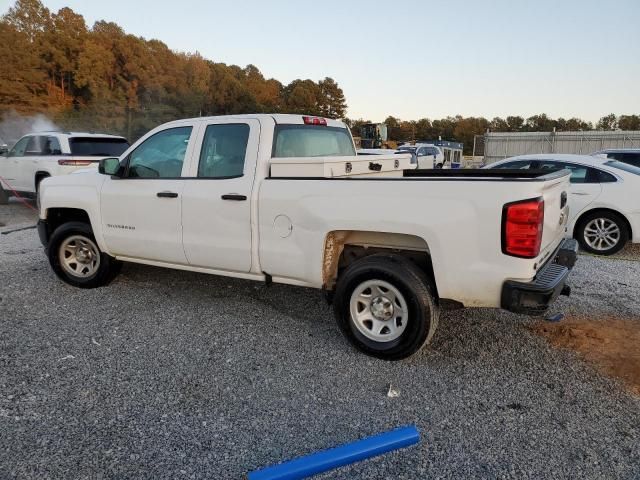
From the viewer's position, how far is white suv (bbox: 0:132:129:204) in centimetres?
1070

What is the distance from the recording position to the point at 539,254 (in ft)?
11.1

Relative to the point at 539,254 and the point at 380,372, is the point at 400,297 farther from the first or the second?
the point at 539,254

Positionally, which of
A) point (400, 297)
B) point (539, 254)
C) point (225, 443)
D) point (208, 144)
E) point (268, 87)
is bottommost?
point (225, 443)

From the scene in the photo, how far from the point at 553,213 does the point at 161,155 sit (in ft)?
12.1

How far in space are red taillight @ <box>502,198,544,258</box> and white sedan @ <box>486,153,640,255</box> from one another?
201 inches

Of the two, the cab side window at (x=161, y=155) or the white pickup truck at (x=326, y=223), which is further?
the cab side window at (x=161, y=155)

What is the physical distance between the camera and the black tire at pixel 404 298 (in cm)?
363

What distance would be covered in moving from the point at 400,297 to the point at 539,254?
103 centimetres

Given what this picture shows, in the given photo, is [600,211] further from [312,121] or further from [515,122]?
[515,122]

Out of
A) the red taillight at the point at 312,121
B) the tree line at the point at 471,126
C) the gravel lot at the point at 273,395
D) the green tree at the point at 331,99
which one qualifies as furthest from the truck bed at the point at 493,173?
the green tree at the point at 331,99

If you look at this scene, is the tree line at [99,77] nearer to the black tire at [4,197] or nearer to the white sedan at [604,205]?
the black tire at [4,197]

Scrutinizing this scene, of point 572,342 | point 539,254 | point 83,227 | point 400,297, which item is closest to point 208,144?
point 83,227

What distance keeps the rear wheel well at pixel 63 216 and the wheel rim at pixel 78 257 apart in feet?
Result: 0.90

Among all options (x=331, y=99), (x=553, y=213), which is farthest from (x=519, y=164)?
(x=331, y=99)
